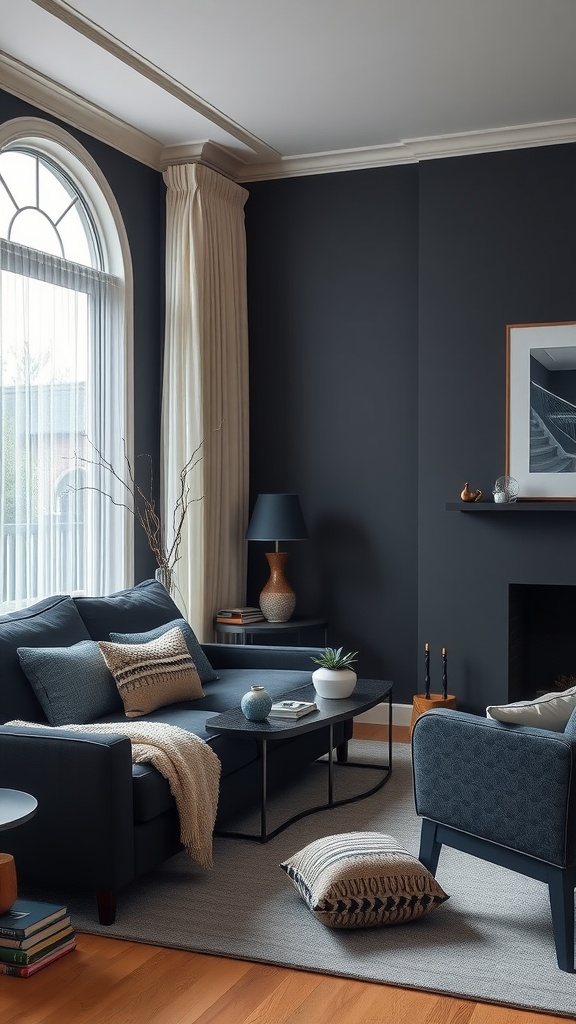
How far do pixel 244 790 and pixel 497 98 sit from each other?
3504 millimetres

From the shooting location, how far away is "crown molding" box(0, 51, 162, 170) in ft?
15.3

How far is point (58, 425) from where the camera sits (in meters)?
5.14

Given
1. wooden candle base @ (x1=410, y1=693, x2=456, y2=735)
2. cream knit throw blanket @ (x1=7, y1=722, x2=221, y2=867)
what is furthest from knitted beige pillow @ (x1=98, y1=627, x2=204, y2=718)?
wooden candle base @ (x1=410, y1=693, x2=456, y2=735)

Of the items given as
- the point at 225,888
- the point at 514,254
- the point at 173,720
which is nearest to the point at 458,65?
the point at 514,254

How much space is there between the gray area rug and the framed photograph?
2264mm

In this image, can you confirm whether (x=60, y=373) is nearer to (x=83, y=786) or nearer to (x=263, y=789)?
(x=263, y=789)

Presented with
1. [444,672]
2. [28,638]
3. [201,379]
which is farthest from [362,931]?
[201,379]

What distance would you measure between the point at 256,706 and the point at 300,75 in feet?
9.60

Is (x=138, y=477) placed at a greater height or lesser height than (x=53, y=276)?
lesser

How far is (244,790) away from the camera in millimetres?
4059

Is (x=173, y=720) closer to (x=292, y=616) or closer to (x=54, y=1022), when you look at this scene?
(x=54, y=1022)

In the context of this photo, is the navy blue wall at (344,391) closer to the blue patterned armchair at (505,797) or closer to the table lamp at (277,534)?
the table lamp at (277,534)

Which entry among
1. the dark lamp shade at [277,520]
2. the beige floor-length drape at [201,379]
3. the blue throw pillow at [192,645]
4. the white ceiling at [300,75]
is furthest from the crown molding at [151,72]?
the blue throw pillow at [192,645]

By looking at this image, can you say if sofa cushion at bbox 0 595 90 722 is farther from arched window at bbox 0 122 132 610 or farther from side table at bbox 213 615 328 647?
side table at bbox 213 615 328 647
